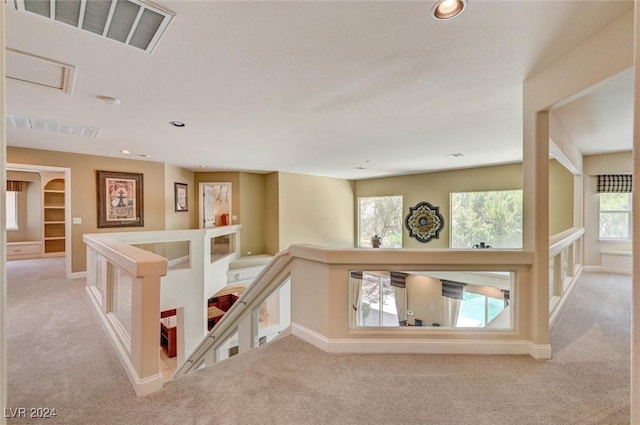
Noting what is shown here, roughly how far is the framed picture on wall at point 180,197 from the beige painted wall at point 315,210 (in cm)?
239

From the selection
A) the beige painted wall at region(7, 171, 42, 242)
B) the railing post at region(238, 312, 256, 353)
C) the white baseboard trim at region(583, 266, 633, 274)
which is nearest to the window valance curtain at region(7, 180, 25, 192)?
the beige painted wall at region(7, 171, 42, 242)

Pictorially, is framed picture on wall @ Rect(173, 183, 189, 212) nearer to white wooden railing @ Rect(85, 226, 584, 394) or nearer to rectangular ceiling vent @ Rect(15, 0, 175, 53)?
white wooden railing @ Rect(85, 226, 584, 394)

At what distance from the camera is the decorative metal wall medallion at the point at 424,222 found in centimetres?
799

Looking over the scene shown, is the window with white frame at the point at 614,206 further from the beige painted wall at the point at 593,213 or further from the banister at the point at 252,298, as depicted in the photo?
the banister at the point at 252,298

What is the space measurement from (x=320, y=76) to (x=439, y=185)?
649cm

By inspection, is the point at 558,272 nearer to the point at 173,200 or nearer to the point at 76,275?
the point at 173,200

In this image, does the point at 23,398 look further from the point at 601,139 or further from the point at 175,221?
the point at 601,139

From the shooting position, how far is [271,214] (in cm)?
805

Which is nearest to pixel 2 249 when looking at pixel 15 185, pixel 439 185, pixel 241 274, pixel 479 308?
pixel 479 308

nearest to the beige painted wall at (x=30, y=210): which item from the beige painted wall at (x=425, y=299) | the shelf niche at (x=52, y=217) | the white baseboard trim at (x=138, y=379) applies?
the shelf niche at (x=52, y=217)

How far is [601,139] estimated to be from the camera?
14.3ft

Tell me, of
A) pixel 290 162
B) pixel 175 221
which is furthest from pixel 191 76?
pixel 175 221

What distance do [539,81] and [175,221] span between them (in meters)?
7.11

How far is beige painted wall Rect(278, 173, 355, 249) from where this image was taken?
26.2 feet
